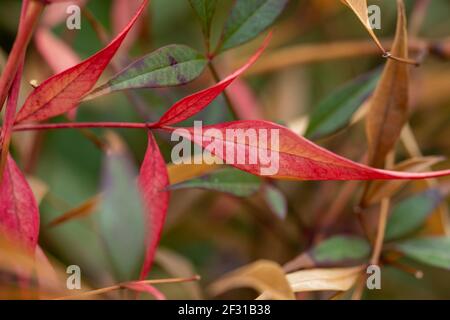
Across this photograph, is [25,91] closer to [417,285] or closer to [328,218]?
[328,218]

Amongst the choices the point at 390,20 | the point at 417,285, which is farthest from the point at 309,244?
the point at 390,20

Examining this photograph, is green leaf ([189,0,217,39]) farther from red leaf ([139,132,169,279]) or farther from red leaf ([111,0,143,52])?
red leaf ([111,0,143,52])

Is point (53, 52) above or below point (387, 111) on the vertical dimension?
above

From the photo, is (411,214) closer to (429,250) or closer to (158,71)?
(429,250)

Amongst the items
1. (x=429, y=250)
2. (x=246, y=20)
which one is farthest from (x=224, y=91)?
(x=429, y=250)

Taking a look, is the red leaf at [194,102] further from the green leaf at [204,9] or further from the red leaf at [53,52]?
the red leaf at [53,52]

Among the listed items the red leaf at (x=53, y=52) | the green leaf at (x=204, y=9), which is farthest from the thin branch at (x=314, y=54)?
the green leaf at (x=204, y=9)
